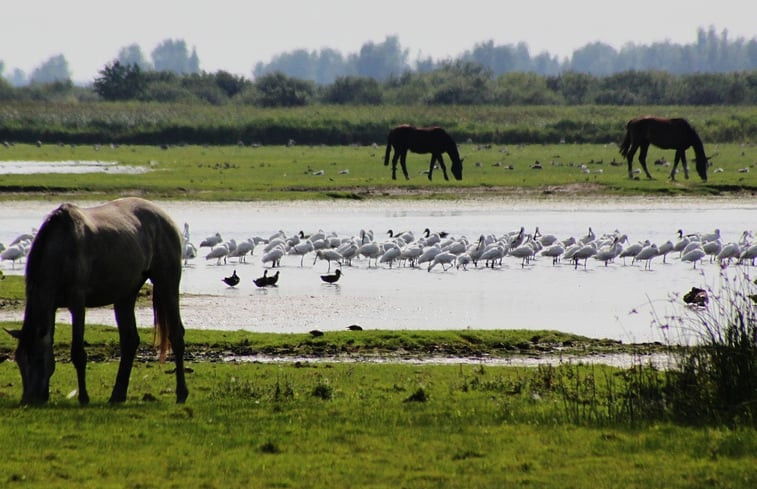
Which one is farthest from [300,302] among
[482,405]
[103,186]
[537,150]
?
[537,150]

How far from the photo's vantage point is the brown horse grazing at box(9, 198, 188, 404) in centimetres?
1134

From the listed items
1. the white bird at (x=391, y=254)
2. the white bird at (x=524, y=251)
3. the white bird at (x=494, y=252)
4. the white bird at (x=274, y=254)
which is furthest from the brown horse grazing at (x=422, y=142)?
the white bird at (x=274, y=254)

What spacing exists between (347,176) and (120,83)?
54500 millimetres

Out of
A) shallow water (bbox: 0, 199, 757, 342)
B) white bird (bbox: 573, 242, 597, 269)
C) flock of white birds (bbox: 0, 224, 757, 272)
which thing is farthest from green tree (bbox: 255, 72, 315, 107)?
white bird (bbox: 573, 242, 597, 269)

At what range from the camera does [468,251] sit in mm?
27469

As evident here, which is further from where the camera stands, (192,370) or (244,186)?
(244,186)

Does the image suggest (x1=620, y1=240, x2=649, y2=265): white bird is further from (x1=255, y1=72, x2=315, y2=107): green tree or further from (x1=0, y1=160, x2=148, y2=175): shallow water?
(x1=255, y1=72, x2=315, y2=107): green tree

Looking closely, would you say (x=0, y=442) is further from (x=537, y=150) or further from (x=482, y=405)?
(x=537, y=150)

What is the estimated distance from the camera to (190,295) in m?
22.8

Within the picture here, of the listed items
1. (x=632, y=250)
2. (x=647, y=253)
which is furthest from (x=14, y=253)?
(x=647, y=253)

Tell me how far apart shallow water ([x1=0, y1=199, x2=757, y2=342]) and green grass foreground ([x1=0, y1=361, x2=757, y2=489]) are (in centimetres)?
229

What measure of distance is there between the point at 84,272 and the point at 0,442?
6.87 ft

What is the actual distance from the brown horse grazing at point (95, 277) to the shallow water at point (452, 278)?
4.65 meters

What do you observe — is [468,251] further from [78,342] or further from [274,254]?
[78,342]
